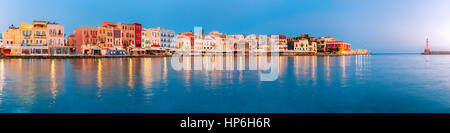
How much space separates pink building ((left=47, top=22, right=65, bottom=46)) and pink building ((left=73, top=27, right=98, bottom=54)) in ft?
14.0

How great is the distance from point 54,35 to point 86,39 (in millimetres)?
6295

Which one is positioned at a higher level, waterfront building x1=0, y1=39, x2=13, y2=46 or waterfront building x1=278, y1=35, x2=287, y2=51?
waterfront building x1=278, y1=35, x2=287, y2=51

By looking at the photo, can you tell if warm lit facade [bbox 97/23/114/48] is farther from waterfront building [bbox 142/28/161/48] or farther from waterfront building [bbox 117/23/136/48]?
waterfront building [bbox 142/28/161/48]

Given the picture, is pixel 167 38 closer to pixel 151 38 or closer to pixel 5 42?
pixel 151 38

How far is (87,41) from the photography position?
65.2m

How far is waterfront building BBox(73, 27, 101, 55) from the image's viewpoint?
211 feet

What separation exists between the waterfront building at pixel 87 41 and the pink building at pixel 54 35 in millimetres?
4278

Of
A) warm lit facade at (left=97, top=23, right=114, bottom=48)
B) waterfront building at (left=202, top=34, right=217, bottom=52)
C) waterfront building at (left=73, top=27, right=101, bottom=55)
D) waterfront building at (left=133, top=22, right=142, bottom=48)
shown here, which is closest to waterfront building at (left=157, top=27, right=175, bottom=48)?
waterfront building at (left=133, top=22, right=142, bottom=48)

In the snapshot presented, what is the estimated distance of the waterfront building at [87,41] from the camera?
6444 cm

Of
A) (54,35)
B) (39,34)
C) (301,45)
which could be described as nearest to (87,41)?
(54,35)

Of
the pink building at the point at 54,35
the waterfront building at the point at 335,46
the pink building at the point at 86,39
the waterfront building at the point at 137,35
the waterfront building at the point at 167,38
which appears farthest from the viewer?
the waterfront building at the point at 335,46

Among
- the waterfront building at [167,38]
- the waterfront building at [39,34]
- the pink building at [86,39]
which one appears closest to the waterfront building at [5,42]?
the waterfront building at [39,34]

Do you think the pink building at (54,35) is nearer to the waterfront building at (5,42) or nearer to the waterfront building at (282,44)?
the waterfront building at (5,42)
